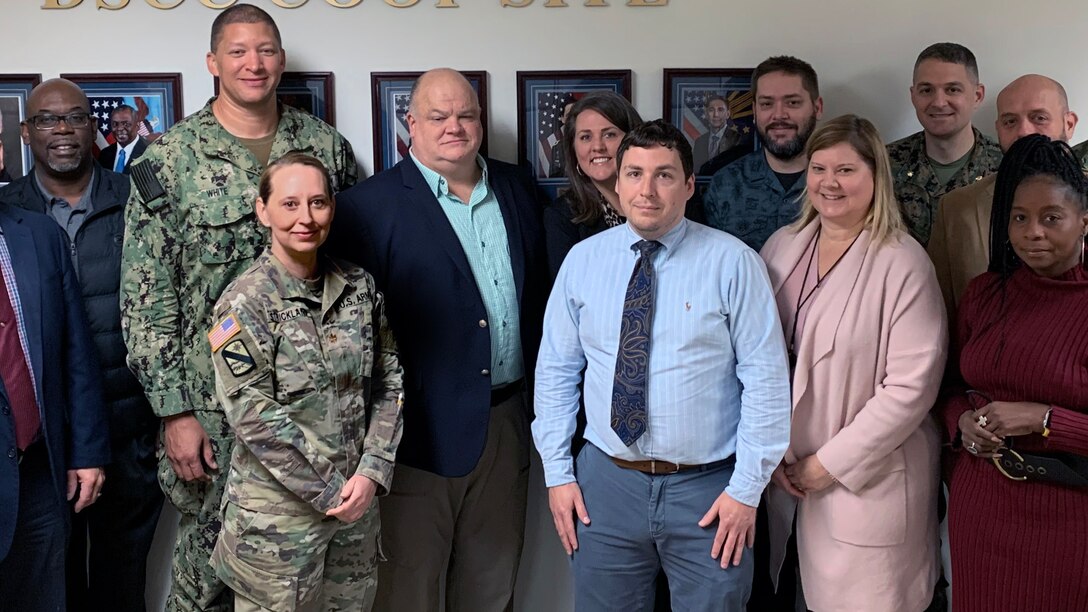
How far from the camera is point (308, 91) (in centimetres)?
292

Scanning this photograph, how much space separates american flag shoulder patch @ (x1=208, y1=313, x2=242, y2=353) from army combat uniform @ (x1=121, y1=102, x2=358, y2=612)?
46 cm

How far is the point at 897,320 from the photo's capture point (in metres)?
2.11

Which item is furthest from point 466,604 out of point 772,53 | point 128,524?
point 772,53

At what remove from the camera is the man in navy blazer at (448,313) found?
94.3 inches

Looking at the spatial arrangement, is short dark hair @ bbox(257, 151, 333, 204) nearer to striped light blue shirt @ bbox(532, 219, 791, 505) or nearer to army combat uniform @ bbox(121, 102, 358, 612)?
army combat uniform @ bbox(121, 102, 358, 612)

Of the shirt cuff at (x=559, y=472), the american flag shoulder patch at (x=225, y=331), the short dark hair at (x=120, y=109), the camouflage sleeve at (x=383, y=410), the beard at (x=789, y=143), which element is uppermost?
the short dark hair at (x=120, y=109)

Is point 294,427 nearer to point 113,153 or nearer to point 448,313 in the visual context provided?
point 448,313

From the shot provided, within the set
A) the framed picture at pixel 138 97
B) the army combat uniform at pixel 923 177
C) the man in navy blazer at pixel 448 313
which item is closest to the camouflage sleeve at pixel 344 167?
the man in navy blazer at pixel 448 313

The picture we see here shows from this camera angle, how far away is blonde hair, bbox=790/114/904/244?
2.13 m

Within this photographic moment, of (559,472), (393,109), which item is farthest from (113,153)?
(559,472)

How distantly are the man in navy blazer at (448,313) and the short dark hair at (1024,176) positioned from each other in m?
1.19

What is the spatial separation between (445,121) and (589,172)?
0.44 metres

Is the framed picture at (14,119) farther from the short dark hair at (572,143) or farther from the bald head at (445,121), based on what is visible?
the short dark hair at (572,143)

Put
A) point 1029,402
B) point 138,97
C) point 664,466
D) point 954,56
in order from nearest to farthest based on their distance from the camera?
point 1029,402 → point 664,466 → point 954,56 → point 138,97
